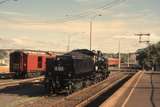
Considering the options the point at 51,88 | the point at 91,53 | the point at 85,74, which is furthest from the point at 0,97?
the point at 91,53

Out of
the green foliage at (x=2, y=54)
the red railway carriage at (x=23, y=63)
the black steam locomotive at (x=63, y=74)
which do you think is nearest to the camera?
the black steam locomotive at (x=63, y=74)

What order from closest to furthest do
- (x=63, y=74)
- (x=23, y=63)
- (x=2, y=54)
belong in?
1. (x=63, y=74)
2. (x=23, y=63)
3. (x=2, y=54)

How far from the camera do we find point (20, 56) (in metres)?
47.8

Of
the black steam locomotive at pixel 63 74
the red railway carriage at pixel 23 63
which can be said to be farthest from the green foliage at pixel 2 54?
Result: the black steam locomotive at pixel 63 74

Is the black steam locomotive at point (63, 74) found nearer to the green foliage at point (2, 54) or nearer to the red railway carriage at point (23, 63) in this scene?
the red railway carriage at point (23, 63)

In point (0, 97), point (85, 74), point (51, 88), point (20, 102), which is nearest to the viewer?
point (20, 102)

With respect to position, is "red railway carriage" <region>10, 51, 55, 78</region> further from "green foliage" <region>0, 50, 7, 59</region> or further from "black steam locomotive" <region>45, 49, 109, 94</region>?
"green foliage" <region>0, 50, 7, 59</region>

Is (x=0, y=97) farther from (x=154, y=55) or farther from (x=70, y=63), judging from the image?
(x=154, y=55)

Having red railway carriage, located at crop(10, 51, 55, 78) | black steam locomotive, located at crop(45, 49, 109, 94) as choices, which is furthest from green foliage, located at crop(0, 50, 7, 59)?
black steam locomotive, located at crop(45, 49, 109, 94)

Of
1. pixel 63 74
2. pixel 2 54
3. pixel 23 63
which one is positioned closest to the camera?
pixel 63 74

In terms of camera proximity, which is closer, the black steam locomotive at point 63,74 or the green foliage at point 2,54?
the black steam locomotive at point 63,74

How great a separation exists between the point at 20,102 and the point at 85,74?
10.9 metres

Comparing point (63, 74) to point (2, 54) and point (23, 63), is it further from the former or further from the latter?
point (2, 54)

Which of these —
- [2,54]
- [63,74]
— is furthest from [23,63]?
[2,54]
